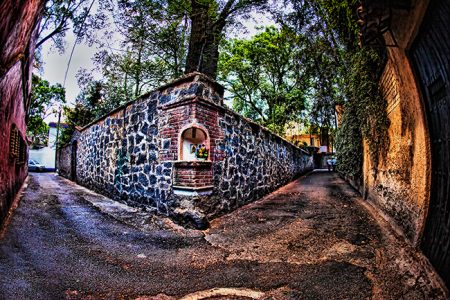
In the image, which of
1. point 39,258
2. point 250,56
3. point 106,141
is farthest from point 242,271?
point 250,56

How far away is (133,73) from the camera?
1477cm

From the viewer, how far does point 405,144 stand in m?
3.46

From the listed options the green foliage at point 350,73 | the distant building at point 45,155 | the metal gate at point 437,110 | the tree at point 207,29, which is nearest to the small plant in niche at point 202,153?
the green foliage at point 350,73

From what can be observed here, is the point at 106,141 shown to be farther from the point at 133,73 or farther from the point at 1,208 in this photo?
the point at 133,73

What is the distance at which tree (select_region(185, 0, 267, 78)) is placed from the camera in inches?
325

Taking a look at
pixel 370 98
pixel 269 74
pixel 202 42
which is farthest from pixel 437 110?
pixel 269 74

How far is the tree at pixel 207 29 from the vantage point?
27.1ft

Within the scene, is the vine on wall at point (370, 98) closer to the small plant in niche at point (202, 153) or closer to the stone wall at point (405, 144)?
the stone wall at point (405, 144)

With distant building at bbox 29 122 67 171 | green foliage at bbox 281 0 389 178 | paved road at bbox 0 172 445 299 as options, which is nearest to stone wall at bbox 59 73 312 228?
paved road at bbox 0 172 445 299

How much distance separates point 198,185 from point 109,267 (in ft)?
6.54

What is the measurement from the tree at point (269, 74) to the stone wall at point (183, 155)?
11736 mm

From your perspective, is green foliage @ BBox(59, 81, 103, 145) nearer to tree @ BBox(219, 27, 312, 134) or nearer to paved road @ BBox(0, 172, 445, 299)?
tree @ BBox(219, 27, 312, 134)

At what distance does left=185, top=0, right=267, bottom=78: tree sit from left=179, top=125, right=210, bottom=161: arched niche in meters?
4.11

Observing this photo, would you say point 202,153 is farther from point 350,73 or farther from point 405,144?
point 350,73
